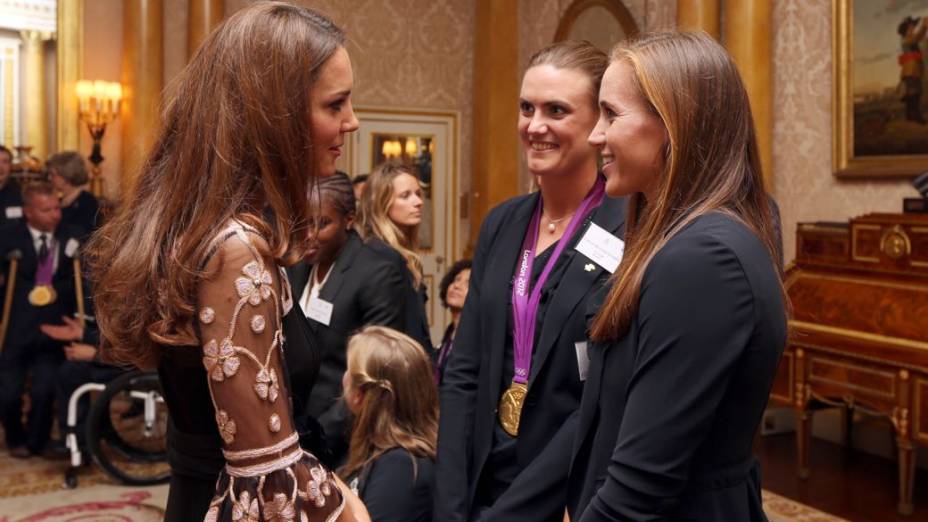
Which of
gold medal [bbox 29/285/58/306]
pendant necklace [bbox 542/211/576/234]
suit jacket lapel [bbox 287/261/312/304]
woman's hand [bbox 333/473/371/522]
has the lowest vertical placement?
woman's hand [bbox 333/473/371/522]

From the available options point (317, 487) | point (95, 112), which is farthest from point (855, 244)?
point (95, 112)

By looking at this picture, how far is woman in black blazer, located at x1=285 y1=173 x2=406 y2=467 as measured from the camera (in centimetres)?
298

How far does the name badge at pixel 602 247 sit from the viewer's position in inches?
72.6

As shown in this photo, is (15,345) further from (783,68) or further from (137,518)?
(783,68)

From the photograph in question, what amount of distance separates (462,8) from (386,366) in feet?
24.2

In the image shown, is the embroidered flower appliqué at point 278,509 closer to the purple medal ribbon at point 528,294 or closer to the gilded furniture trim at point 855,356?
the purple medal ribbon at point 528,294

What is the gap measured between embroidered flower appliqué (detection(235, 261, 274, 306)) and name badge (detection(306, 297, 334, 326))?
1786 mm

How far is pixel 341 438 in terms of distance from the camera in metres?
2.90

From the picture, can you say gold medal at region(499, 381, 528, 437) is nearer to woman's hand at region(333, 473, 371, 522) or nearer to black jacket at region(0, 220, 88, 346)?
woman's hand at region(333, 473, 371, 522)

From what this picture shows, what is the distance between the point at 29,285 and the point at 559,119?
465 cm

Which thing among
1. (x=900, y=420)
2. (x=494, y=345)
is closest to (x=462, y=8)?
(x=900, y=420)

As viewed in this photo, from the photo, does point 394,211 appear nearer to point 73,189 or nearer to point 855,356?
point 855,356

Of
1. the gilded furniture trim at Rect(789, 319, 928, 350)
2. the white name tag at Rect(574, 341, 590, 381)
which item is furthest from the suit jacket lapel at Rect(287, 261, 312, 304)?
the gilded furniture trim at Rect(789, 319, 928, 350)

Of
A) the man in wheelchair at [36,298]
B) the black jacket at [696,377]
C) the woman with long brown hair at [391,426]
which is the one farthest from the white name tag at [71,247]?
the black jacket at [696,377]
